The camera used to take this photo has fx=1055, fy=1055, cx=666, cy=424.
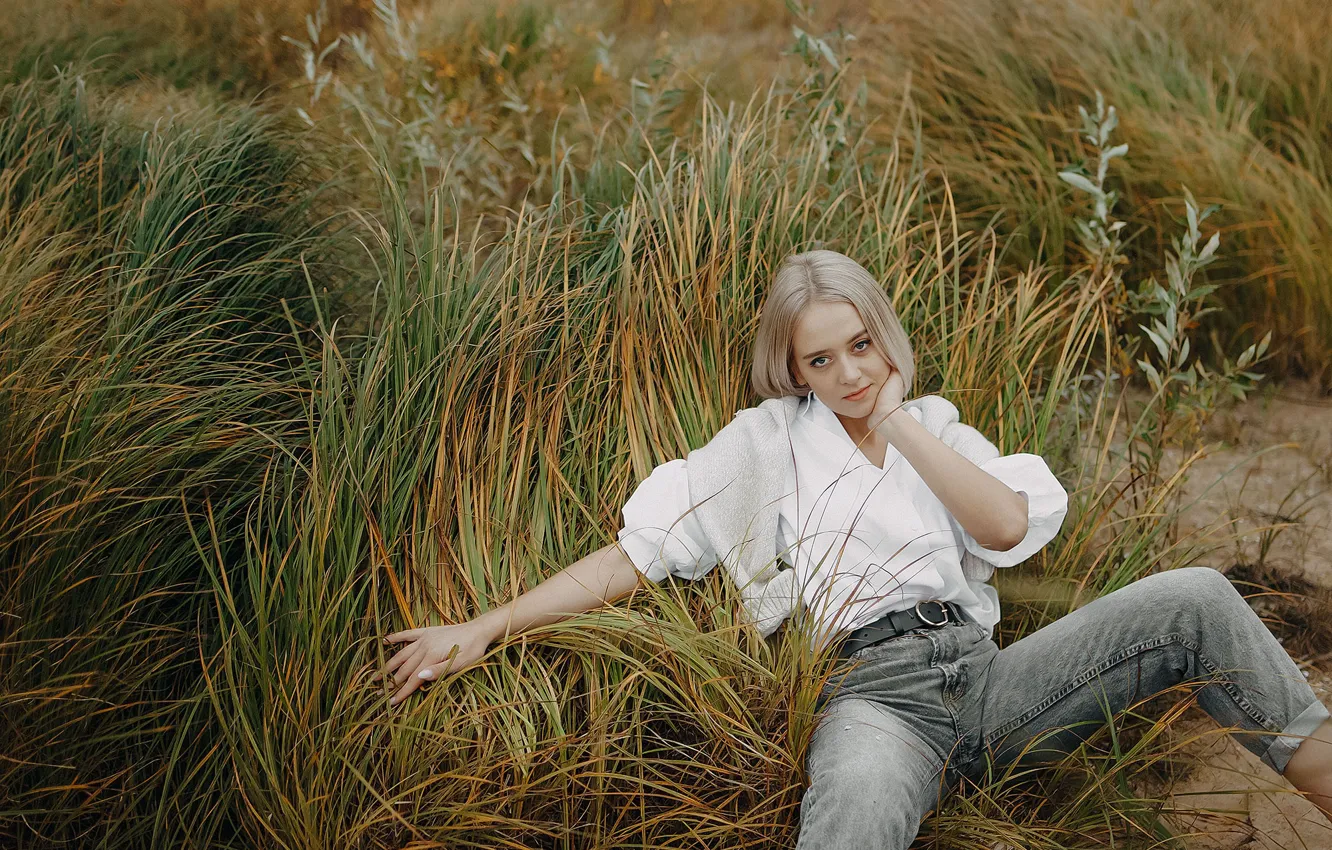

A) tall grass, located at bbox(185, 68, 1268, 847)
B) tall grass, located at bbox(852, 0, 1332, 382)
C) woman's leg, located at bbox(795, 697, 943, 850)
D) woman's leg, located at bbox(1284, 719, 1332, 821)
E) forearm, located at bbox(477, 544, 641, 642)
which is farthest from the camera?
tall grass, located at bbox(852, 0, 1332, 382)

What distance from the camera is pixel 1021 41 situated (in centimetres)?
472

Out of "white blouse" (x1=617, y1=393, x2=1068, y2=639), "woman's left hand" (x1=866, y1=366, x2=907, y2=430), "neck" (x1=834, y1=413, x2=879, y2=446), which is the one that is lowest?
"white blouse" (x1=617, y1=393, x2=1068, y2=639)

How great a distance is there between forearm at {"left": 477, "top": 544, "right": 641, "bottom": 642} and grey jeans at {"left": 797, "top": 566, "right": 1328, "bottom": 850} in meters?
0.53

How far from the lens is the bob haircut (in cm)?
246

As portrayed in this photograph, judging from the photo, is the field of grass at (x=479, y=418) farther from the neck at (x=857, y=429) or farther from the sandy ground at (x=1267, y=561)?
the neck at (x=857, y=429)

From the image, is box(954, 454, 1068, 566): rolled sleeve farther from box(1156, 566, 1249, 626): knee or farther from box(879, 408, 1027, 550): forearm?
box(1156, 566, 1249, 626): knee

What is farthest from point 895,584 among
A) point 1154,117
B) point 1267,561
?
point 1154,117

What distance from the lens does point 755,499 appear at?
249cm

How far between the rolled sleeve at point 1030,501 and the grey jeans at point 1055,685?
18 cm

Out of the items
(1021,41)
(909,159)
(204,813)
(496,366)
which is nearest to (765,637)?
(496,366)

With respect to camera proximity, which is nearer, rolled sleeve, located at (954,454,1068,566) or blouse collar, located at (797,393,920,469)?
rolled sleeve, located at (954,454,1068,566)

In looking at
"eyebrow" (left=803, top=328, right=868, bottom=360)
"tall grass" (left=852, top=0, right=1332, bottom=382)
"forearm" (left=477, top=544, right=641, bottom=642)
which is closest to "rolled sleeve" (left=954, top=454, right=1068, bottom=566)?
"eyebrow" (left=803, top=328, right=868, bottom=360)

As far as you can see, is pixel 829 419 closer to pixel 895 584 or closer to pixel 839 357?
pixel 839 357

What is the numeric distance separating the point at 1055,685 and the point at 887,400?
28.6 inches
